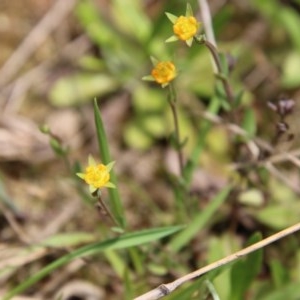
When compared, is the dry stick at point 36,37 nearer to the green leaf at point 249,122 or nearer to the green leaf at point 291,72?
the green leaf at point 291,72

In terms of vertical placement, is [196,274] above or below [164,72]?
below

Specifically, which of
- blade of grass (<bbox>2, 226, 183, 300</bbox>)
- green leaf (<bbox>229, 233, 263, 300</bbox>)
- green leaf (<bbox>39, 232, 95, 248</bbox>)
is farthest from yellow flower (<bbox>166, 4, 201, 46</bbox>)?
green leaf (<bbox>39, 232, 95, 248</bbox>)

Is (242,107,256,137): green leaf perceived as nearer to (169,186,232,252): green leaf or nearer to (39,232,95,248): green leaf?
(169,186,232,252): green leaf

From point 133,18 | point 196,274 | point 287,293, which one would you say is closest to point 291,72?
point 133,18

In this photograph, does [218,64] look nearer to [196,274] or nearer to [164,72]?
[164,72]

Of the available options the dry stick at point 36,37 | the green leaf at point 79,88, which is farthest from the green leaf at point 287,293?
the dry stick at point 36,37

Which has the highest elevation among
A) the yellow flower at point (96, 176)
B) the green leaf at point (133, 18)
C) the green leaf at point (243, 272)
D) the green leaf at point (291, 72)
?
the green leaf at point (133, 18)
